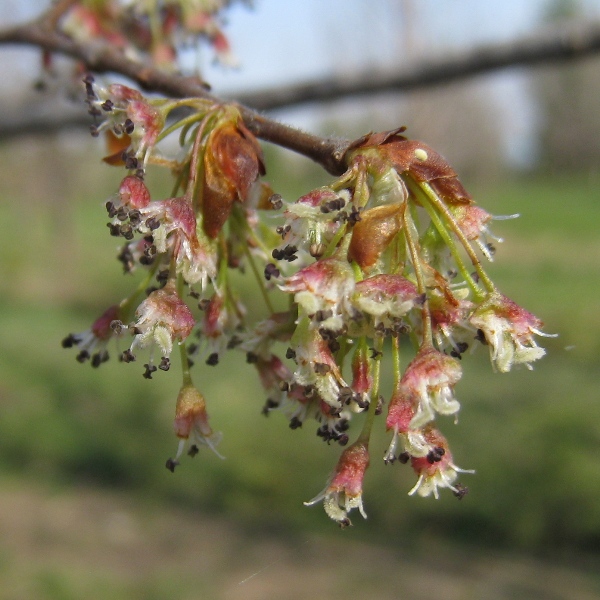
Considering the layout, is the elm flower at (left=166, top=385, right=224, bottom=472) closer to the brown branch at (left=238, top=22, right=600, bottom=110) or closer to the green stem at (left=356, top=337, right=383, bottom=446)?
the green stem at (left=356, top=337, right=383, bottom=446)

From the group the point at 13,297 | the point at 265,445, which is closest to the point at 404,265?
the point at 265,445

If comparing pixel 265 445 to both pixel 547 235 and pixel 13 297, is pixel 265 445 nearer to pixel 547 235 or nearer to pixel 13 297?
pixel 13 297

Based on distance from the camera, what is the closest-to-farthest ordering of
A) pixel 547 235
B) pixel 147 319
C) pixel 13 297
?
pixel 147 319
pixel 13 297
pixel 547 235

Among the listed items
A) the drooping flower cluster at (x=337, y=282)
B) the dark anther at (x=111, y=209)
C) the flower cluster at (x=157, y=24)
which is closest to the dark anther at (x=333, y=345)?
the drooping flower cluster at (x=337, y=282)

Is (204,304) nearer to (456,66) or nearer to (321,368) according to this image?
(321,368)

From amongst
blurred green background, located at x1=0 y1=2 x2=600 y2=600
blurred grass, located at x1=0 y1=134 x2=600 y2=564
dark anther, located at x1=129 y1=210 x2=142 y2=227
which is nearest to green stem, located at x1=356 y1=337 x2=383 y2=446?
dark anther, located at x1=129 y1=210 x2=142 y2=227

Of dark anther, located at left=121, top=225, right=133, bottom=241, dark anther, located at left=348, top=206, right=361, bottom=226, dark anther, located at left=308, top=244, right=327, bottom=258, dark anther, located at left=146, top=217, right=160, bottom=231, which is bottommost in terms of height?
dark anther, located at left=308, top=244, right=327, bottom=258
